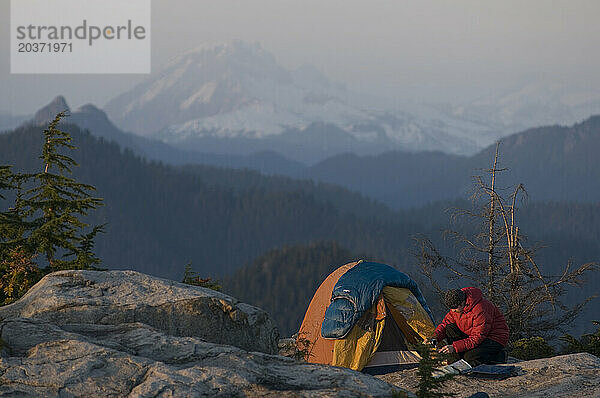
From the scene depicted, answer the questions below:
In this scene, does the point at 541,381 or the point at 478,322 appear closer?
the point at 541,381

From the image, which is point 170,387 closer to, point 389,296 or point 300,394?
point 300,394

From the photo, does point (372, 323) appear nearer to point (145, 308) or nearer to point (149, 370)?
point (145, 308)

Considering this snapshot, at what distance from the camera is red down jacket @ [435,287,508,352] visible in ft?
40.4

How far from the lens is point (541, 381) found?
38.6 feet

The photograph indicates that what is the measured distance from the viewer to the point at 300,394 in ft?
23.3

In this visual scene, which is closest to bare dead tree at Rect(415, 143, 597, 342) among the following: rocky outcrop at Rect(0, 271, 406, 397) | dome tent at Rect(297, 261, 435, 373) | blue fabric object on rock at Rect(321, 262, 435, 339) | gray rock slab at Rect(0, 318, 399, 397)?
dome tent at Rect(297, 261, 435, 373)

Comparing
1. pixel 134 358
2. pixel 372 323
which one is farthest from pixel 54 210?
pixel 134 358

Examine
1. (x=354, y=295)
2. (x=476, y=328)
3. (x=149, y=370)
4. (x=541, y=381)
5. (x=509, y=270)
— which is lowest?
(x=541, y=381)

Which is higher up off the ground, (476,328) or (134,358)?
(134,358)

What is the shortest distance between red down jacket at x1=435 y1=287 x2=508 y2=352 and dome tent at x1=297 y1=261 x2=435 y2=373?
8.73 feet

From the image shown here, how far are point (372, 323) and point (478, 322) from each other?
3149mm

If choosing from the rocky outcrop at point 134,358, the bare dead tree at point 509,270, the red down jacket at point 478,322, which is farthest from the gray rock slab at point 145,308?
the bare dead tree at point 509,270

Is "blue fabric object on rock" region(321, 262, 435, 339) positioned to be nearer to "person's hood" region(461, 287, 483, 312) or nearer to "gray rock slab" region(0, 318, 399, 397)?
"person's hood" region(461, 287, 483, 312)

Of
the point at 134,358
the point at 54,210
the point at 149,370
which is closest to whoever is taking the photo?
the point at 149,370
